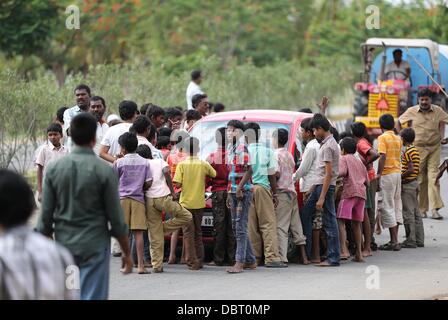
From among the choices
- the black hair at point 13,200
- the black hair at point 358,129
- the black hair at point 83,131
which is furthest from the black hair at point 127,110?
the black hair at point 13,200

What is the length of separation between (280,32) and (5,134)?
106ft

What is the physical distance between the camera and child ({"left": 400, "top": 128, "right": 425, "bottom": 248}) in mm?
14258

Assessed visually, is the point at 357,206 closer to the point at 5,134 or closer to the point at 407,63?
the point at 5,134

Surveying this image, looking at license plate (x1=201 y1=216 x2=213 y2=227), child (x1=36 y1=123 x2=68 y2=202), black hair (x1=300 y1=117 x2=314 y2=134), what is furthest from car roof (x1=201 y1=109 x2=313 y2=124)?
child (x1=36 y1=123 x2=68 y2=202)

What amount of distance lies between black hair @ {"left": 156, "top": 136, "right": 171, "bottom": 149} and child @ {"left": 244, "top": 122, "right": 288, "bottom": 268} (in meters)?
1.17

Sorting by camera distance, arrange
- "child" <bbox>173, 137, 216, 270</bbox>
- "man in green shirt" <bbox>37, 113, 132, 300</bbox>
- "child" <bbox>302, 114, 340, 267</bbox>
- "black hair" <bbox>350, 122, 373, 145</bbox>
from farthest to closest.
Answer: "black hair" <bbox>350, 122, 373, 145</bbox>
"child" <bbox>302, 114, 340, 267</bbox>
"child" <bbox>173, 137, 216, 270</bbox>
"man in green shirt" <bbox>37, 113, 132, 300</bbox>

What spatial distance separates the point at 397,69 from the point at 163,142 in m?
14.8

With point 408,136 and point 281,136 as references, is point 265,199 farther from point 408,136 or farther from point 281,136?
point 408,136

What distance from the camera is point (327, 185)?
40.4 feet

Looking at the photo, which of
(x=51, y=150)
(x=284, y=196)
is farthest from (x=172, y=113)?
(x=284, y=196)

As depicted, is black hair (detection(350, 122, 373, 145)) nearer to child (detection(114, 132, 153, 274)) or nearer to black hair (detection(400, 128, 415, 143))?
black hair (detection(400, 128, 415, 143))

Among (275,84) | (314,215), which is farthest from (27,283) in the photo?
(275,84)

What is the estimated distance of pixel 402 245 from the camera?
14.3 metres

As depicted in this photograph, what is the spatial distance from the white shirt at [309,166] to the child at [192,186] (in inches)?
43.4
